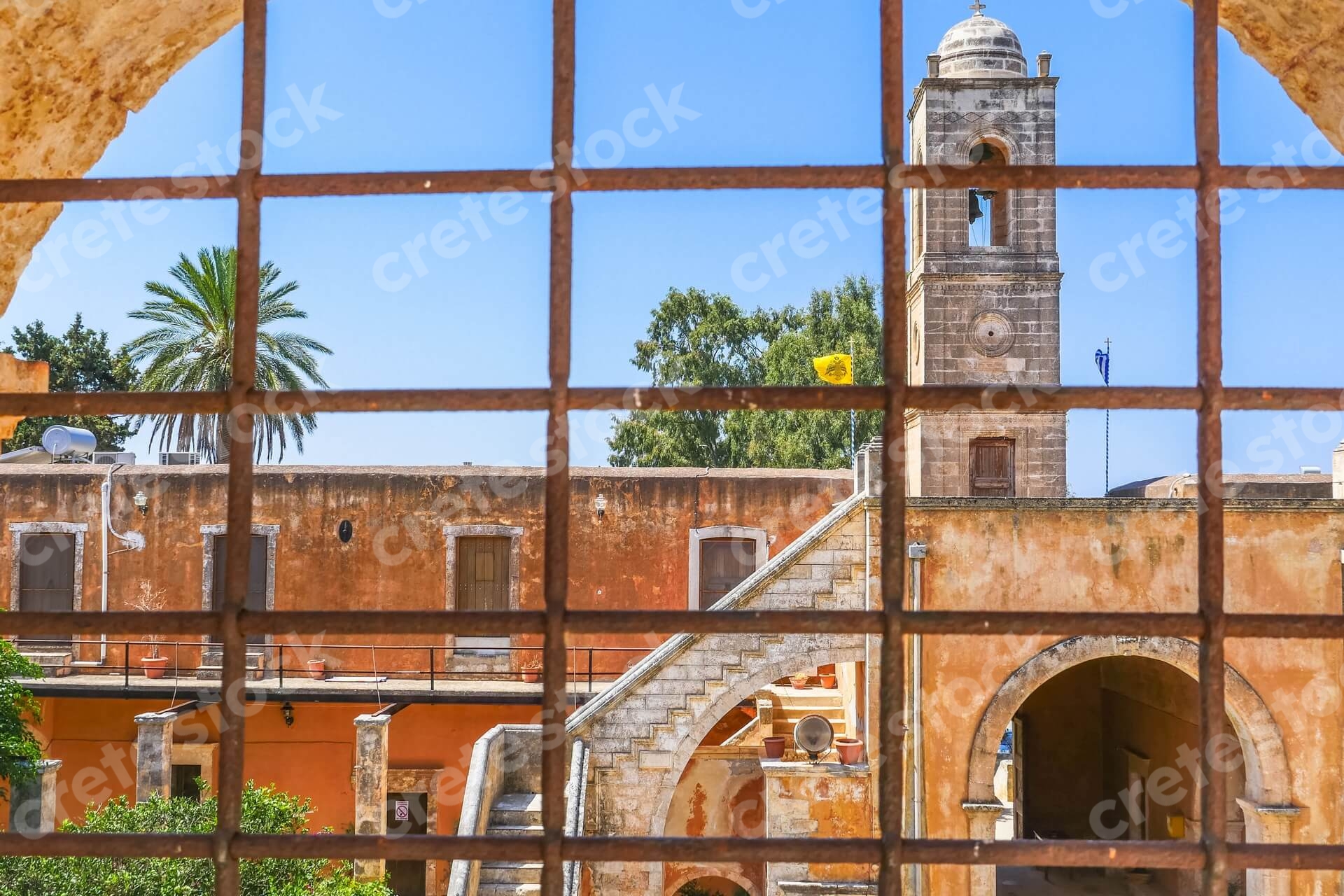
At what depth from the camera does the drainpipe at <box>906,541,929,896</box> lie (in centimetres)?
1170

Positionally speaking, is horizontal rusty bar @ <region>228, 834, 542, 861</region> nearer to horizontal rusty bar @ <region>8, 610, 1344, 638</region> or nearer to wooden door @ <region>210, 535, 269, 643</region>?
horizontal rusty bar @ <region>8, 610, 1344, 638</region>

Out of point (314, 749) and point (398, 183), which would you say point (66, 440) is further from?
point (398, 183)

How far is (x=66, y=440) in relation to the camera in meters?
16.2

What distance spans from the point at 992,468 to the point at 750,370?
14.1 metres

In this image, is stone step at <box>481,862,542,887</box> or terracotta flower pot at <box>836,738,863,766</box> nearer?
stone step at <box>481,862,542,887</box>

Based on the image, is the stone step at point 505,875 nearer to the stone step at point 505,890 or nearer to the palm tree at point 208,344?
the stone step at point 505,890

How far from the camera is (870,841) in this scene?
1.94 metres

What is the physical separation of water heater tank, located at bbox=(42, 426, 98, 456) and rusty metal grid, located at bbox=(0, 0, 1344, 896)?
15539 millimetres

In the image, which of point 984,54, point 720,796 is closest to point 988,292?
point 984,54

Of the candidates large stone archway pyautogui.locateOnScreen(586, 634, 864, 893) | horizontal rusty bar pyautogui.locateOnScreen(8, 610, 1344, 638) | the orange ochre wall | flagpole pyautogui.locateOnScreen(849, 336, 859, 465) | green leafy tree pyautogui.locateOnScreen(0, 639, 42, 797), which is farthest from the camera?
flagpole pyautogui.locateOnScreen(849, 336, 859, 465)

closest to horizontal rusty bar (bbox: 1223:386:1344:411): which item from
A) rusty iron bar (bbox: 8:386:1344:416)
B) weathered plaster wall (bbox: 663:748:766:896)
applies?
rusty iron bar (bbox: 8:386:1344:416)

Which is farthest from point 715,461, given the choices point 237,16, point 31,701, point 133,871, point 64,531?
point 237,16

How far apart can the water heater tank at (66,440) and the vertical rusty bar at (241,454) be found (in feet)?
50.9

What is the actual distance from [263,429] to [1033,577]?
15.7 metres
